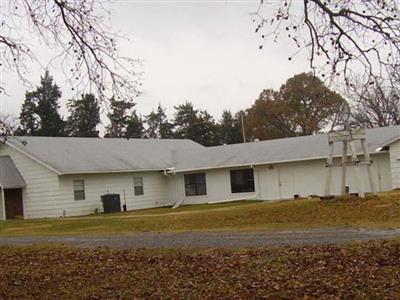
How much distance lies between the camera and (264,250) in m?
13.1

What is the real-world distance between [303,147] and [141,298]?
28.8 m

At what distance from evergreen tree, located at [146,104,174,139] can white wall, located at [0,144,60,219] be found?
1853 inches

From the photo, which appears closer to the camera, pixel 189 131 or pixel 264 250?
pixel 264 250

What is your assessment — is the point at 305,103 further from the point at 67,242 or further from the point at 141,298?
the point at 141,298

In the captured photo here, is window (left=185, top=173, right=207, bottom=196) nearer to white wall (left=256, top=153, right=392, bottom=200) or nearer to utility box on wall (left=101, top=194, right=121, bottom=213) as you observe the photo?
white wall (left=256, top=153, right=392, bottom=200)

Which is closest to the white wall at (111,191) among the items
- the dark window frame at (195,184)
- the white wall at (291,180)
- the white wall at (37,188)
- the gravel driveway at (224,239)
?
the white wall at (37,188)

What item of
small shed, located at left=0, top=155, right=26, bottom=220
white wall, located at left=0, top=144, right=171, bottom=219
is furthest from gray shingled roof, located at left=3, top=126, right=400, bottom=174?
small shed, located at left=0, top=155, right=26, bottom=220

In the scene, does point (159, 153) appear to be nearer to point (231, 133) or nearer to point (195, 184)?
point (195, 184)

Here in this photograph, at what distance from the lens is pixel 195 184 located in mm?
40344

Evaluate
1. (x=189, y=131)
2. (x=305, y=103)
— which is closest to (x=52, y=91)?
(x=189, y=131)

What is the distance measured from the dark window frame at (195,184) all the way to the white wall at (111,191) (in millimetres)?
1827

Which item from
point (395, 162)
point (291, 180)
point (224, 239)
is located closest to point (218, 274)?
point (224, 239)

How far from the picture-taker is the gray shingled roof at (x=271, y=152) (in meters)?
34.5

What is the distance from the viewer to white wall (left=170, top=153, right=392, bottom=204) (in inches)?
1312
